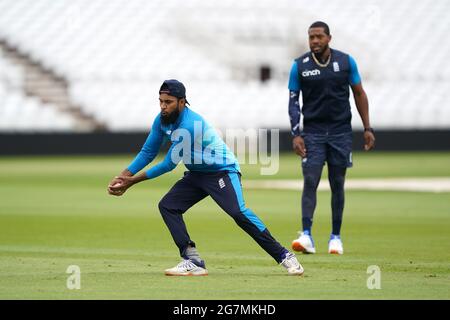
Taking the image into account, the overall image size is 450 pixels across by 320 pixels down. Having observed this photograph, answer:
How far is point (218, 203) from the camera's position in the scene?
888cm

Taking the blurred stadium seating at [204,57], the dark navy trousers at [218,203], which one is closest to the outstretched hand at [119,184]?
the dark navy trousers at [218,203]

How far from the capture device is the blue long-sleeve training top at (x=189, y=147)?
8672mm

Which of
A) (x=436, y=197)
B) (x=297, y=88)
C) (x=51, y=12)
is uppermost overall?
(x=51, y=12)

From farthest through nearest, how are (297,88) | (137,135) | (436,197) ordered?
1. (137,135)
2. (436,197)
3. (297,88)

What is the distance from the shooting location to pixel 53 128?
3603 cm

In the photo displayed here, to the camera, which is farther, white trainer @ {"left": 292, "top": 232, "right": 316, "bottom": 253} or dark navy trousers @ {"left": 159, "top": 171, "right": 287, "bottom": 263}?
white trainer @ {"left": 292, "top": 232, "right": 316, "bottom": 253}

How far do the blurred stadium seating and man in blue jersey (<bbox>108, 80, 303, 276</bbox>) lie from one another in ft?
88.4

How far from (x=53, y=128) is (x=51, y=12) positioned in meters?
6.25

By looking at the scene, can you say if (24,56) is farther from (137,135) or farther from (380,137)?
(380,137)

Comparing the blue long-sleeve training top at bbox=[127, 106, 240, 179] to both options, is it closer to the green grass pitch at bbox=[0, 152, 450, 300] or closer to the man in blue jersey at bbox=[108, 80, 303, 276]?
the man in blue jersey at bbox=[108, 80, 303, 276]

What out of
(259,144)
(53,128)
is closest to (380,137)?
(259,144)

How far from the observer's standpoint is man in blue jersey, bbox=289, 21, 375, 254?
11086 mm

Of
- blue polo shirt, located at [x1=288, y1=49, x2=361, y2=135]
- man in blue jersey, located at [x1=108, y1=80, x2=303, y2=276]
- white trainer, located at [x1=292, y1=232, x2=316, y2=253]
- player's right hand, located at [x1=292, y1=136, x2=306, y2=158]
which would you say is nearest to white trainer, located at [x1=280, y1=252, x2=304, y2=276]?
man in blue jersey, located at [x1=108, y1=80, x2=303, y2=276]

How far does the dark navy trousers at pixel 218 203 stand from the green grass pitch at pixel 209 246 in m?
0.33
